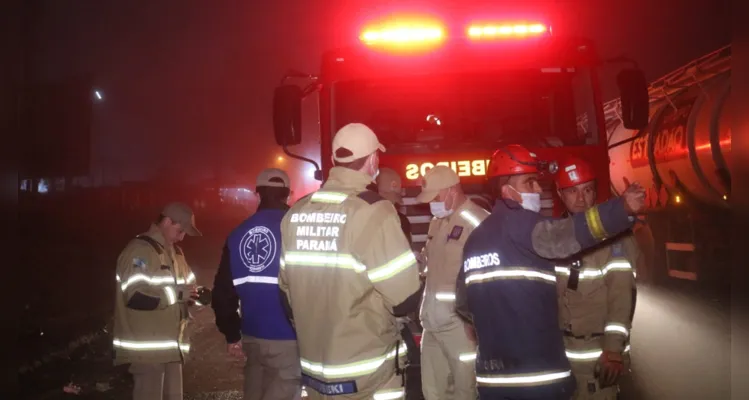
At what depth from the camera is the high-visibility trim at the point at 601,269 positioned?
Result: 12.0 ft

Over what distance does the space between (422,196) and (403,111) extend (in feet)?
4.09

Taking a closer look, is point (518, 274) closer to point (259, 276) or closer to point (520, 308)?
point (520, 308)

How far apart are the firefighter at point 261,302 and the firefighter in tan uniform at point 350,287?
3.30 feet

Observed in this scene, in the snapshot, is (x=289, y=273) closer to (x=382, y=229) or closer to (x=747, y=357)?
(x=382, y=229)

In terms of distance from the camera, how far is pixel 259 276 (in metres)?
3.93

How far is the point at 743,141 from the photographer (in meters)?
2.95

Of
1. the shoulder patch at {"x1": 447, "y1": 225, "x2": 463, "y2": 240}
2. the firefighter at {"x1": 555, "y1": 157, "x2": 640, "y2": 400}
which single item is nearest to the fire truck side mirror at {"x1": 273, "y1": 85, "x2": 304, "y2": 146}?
the shoulder patch at {"x1": 447, "y1": 225, "x2": 463, "y2": 240}

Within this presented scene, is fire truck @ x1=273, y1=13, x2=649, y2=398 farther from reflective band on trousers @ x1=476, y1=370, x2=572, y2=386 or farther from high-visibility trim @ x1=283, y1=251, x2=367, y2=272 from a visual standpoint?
reflective band on trousers @ x1=476, y1=370, x2=572, y2=386

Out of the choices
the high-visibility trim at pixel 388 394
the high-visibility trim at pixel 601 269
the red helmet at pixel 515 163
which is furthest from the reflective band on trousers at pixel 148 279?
the high-visibility trim at pixel 601 269

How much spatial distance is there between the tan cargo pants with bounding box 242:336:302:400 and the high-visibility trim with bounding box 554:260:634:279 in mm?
1769

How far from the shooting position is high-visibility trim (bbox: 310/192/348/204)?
9.32 feet

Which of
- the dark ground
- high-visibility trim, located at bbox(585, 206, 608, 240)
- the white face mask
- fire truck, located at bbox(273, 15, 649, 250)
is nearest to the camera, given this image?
high-visibility trim, located at bbox(585, 206, 608, 240)

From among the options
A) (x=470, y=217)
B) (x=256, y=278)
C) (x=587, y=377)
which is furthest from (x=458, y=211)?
(x=256, y=278)

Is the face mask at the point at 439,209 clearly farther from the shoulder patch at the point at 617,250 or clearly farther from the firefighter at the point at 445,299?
the shoulder patch at the point at 617,250
